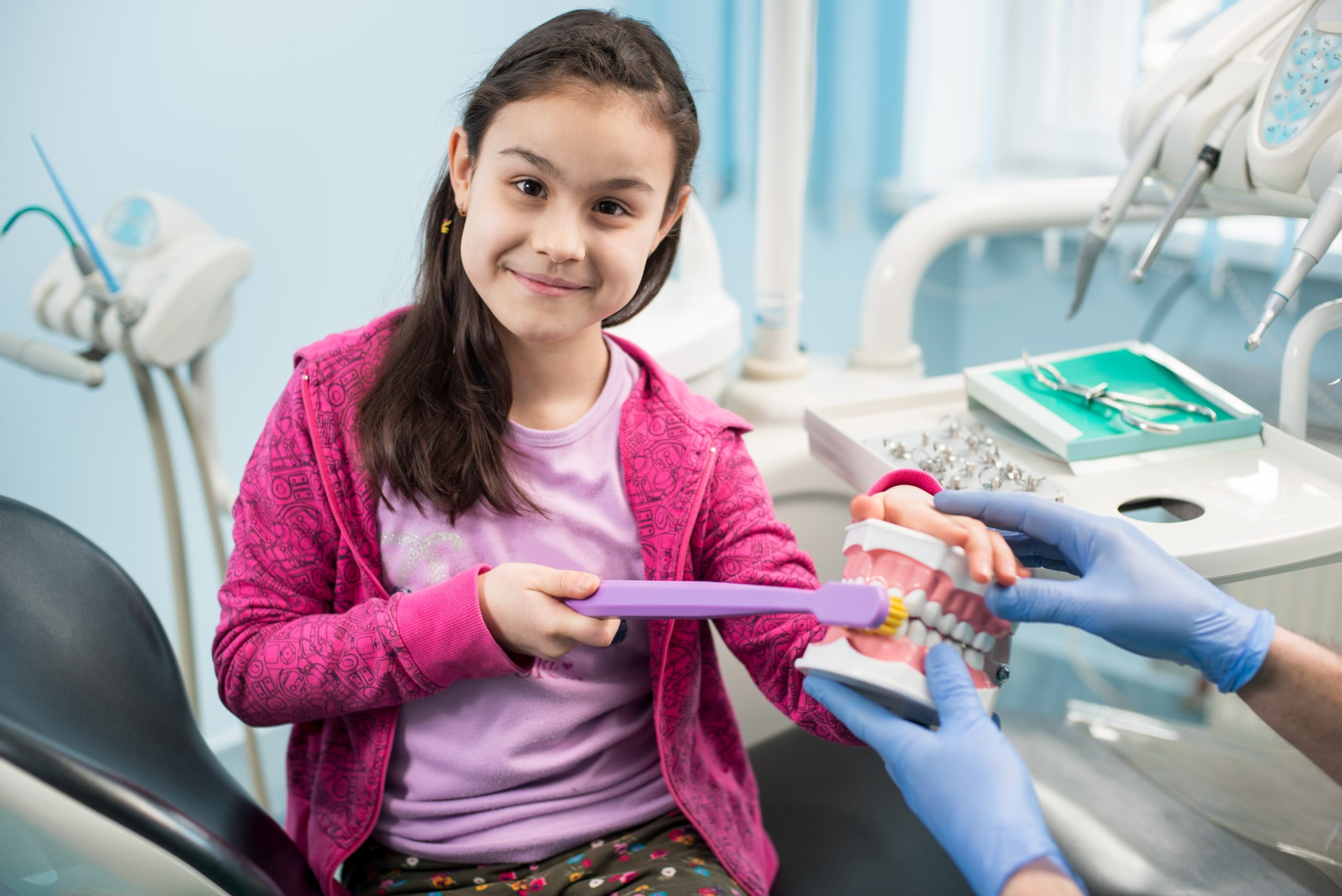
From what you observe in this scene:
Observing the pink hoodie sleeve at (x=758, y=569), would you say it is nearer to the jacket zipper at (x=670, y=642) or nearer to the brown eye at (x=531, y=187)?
the jacket zipper at (x=670, y=642)

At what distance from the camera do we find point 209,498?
50.4 inches

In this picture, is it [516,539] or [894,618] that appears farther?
[516,539]

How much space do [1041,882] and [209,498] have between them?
3.26ft

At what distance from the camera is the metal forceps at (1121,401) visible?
98 centimetres

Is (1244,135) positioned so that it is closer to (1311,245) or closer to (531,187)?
(1311,245)

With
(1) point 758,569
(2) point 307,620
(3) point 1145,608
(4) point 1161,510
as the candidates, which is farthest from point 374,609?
(4) point 1161,510

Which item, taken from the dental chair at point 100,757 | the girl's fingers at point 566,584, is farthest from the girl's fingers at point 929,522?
the dental chair at point 100,757

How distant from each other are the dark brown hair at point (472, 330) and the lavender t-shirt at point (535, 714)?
0.09ft

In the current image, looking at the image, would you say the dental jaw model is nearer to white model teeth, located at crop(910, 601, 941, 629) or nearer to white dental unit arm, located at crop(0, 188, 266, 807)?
white model teeth, located at crop(910, 601, 941, 629)


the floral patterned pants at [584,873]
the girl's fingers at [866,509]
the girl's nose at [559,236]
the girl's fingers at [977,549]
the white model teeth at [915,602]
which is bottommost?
the floral patterned pants at [584,873]

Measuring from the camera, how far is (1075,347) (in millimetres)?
1969

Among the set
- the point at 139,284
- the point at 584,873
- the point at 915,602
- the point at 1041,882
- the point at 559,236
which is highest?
the point at 559,236

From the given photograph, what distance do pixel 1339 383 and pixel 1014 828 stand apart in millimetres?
624

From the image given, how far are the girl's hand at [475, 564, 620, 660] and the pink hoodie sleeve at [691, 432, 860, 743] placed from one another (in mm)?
141
